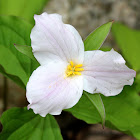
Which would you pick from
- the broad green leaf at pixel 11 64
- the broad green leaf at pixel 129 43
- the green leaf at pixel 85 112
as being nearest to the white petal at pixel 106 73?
the green leaf at pixel 85 112

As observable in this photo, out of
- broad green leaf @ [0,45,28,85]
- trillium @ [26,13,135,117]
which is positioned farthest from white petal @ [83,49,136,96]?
broad green leaf @ [0,45,28,85]

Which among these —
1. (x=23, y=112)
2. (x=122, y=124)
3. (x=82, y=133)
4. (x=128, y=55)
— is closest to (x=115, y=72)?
(x=122, y=124)

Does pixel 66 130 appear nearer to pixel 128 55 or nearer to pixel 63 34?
pixel 128 55

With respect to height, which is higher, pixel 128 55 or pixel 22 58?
pixel 22 58

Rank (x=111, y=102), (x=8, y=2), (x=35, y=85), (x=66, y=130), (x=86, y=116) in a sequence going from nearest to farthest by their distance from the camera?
(x=35, y=85)
(x=86, y=116)
(x=111, y=102)
(x=8, y=2)
(x=66, y=130)

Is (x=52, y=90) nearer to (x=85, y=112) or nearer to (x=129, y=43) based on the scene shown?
(x=85, y=112)

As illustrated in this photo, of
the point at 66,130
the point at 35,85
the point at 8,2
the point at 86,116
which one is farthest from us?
the point at 66,130
